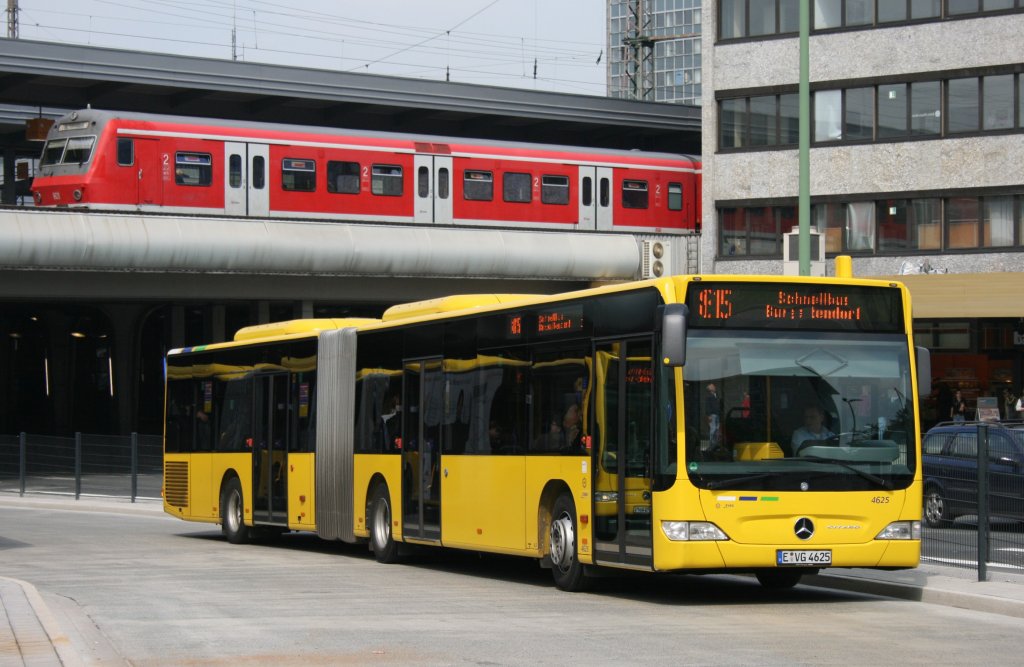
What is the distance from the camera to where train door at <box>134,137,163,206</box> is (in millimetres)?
37656

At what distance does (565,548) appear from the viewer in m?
16.0

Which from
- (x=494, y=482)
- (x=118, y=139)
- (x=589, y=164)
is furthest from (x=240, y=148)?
(x=494, y=482)

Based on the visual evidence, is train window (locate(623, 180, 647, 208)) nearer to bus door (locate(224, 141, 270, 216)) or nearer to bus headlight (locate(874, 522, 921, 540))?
bus door (locate(224, 141, 270, 216))

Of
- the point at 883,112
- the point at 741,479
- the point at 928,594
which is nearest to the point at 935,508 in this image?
the point at 928,594

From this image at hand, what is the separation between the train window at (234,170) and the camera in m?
39.1

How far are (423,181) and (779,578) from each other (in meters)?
27.4

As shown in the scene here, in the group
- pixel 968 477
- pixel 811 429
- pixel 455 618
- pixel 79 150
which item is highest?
pixel 79 150

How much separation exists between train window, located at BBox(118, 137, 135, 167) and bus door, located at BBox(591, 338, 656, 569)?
24249 mm

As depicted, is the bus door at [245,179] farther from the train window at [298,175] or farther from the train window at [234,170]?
the train window at [298,175]

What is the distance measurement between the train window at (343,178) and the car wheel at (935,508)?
995 inches

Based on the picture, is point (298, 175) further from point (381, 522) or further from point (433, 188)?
point (381, 522)

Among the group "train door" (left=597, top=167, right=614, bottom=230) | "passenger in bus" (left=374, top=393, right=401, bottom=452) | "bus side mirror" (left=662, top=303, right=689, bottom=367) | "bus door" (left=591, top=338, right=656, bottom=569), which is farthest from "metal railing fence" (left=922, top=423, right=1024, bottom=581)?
"train door" (left=597, top=167, right=614, bottom=230)

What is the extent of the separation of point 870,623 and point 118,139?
1091 inches

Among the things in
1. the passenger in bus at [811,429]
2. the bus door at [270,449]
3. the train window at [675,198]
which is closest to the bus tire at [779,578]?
the passenger in bus at [811,429]
